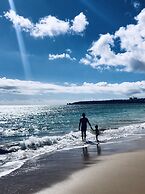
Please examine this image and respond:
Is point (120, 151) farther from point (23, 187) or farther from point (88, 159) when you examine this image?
point (23, 187)

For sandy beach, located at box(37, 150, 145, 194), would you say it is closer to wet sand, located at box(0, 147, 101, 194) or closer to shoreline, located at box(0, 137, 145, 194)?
shoreline, located at box(0, 137, 145, 194)

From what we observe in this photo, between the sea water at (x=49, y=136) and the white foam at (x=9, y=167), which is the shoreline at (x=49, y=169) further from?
the sea water at (x=49, y=136)

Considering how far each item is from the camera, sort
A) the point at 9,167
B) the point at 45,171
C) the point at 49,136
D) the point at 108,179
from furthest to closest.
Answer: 1. the point at 49,136
2. the point at 9,167
3. the point at 45,171
4. the point at 108,179

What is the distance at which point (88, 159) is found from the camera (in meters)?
16.2

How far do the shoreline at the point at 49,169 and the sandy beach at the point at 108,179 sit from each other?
33cm

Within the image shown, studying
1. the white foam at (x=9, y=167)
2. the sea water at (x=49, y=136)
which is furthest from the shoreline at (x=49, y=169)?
the sea water at (x=49, y=136)

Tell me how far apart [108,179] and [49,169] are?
320cm

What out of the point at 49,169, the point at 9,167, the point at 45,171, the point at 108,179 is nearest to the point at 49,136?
the point at 9,167

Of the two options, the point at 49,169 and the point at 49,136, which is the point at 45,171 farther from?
the point at 49,136

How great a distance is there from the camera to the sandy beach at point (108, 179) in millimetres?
10203

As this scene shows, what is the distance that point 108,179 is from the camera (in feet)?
37.6

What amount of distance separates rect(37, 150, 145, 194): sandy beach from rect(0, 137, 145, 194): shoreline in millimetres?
334

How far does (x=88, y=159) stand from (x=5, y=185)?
561 centimetres

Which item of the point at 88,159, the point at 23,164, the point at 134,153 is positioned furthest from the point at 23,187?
the point at 134,153
